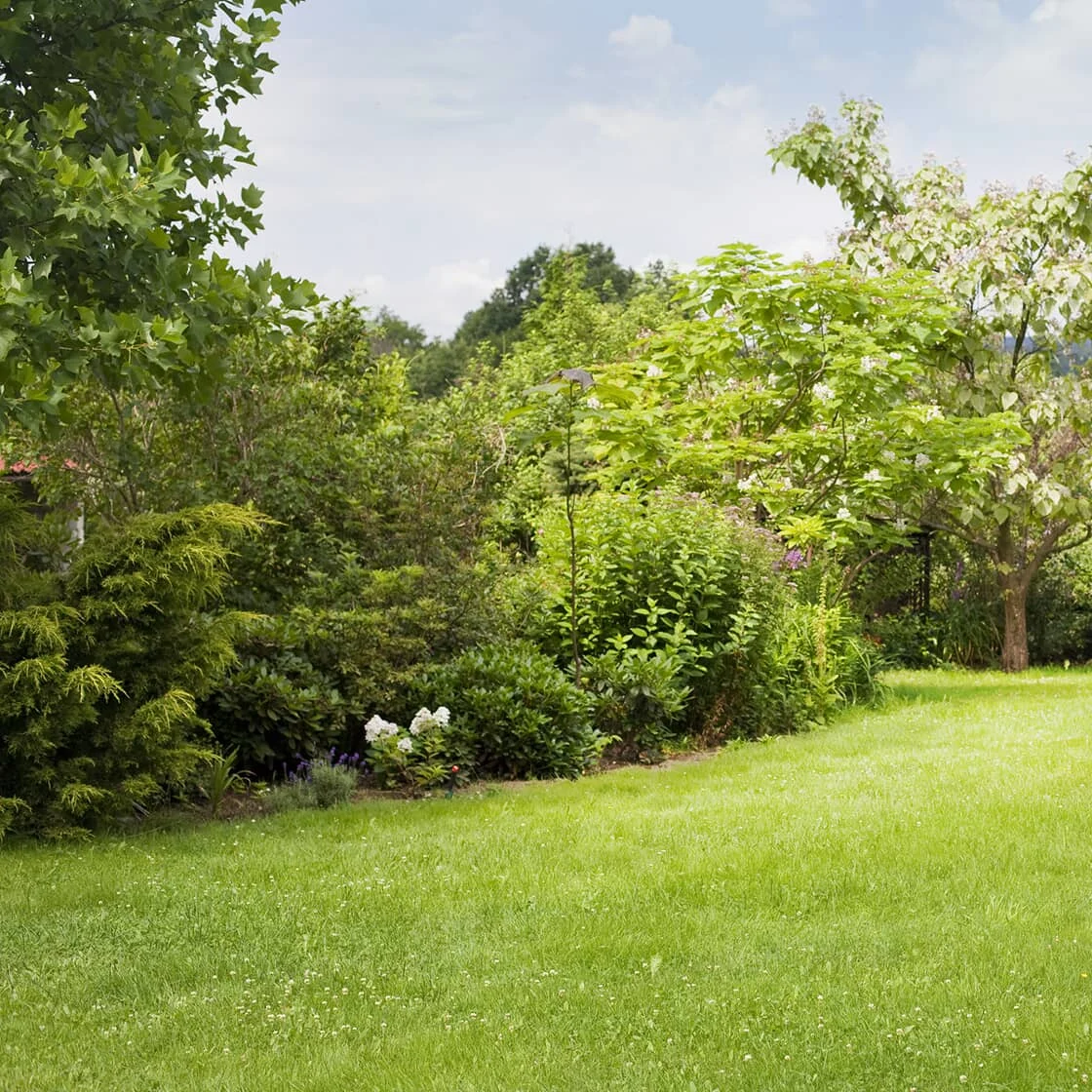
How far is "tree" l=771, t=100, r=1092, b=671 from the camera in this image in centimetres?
1243

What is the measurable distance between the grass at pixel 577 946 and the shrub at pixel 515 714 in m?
0.87

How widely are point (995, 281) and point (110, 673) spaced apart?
10140 millimetres

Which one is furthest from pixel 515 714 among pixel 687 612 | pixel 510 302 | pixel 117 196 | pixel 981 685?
pixel 510 302

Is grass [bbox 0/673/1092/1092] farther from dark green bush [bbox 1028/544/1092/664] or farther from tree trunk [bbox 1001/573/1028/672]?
dark green bush [bbox 1028/544/1092/664]

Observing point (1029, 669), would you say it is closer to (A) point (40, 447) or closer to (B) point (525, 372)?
(A) point (40, 447)

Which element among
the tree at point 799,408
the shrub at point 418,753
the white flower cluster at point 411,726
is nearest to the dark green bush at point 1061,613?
the tree at point 799,408

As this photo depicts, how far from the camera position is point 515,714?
7.52 meters

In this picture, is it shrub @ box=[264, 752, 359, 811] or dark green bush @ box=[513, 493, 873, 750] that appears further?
dark green bush @ box=[513, 493, 873, 750]

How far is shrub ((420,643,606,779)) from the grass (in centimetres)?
87

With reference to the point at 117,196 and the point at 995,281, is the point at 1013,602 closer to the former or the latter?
the point at 995,281

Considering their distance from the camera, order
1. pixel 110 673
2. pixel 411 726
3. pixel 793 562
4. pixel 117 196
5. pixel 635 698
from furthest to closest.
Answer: pixel 793 562, pixel 635 698, pixel 411 726, pixel 110 673, pixel 117 196

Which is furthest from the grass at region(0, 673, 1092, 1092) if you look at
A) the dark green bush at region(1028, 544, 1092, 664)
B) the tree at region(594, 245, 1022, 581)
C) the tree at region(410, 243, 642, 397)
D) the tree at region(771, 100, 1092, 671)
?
the tree at region(410, 243, 642, 397)

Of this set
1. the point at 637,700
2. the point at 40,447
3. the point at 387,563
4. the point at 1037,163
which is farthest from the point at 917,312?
the point at 40,447

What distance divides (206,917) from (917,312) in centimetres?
886
